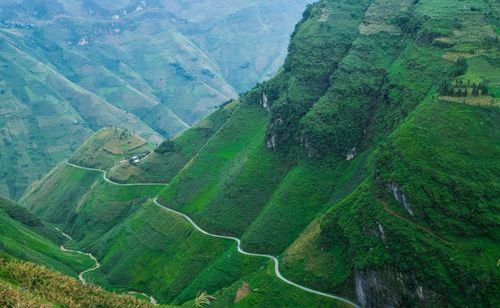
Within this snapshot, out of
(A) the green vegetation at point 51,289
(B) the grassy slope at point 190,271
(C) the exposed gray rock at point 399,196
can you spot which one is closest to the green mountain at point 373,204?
(C) the exposed gray rock at point 399,196

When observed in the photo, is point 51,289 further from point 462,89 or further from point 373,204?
point 462,89

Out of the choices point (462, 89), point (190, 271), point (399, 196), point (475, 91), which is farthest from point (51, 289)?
point (475, 91)

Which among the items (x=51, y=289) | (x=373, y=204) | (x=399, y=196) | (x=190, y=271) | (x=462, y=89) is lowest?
(x=190, y=271)

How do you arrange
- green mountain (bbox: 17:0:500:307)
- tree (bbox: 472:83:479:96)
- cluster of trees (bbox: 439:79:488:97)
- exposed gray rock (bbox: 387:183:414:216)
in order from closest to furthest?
1. green mountain (bbox: 17:0:500:307)
2. exposed gray rock (bbox: 387:183:414:216)
3. tree (bbox: 472:83:479:96)
4. cluster of trees (bbox: 439:79:488:97)

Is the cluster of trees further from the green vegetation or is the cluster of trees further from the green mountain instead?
the green vegetation

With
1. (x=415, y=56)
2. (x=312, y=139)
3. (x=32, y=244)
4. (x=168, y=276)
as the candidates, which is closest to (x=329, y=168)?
(x=312, y=139)

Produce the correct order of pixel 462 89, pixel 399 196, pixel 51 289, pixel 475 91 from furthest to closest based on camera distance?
1. pixel 462 89
2. pixel 475 91
3. pixel 399 196
4. pixel 51 289

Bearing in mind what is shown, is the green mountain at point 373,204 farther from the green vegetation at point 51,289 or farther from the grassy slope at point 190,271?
the green vegetation at point 51,289

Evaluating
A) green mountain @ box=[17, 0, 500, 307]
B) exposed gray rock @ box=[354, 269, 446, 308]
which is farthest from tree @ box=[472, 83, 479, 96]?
exposed gray rock @ box=[354, 269, 446, 308]
